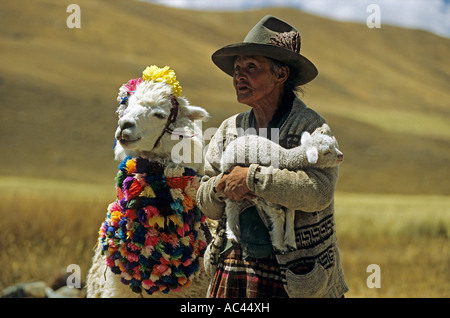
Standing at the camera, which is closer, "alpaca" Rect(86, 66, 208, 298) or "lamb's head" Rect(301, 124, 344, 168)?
"lamb's head" Rect(301, 124, 344, 168)

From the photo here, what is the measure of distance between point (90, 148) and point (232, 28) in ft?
140

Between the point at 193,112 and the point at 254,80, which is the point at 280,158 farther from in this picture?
the point at 193,112

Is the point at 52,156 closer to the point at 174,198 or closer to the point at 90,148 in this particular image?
the point at 90,148

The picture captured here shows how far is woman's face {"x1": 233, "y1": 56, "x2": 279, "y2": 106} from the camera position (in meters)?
3.85

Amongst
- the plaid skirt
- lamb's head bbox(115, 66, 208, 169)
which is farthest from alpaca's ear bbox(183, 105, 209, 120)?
the plaid skirt

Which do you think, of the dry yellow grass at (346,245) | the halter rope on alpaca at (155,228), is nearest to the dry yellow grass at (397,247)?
the dry yellow grass at (346,245)

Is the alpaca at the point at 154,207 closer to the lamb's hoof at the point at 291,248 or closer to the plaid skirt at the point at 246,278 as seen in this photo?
the plaid skirt at the point at 246,278

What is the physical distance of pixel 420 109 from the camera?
52469 mm

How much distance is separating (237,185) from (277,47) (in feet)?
2.71

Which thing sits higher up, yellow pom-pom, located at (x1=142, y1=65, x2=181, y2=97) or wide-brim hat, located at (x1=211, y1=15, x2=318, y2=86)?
yellow pom-pom, located at (x1=142, y1=65, x2=181, y2=97)

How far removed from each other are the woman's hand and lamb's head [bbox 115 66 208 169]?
41.4 inches

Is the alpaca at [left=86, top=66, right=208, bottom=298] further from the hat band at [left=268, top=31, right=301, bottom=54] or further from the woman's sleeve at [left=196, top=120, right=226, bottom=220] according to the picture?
the hat band at [left=268, top=31, right=301, bottom=54]

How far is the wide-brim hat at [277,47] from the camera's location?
381 centimetres

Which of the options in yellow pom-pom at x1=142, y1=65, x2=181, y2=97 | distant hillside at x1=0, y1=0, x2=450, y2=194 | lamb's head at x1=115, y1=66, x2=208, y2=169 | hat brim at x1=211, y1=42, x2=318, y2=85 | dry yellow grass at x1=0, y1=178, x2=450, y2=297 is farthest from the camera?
distant hillside at x1=0, y1=0, x2=450, y2=194
